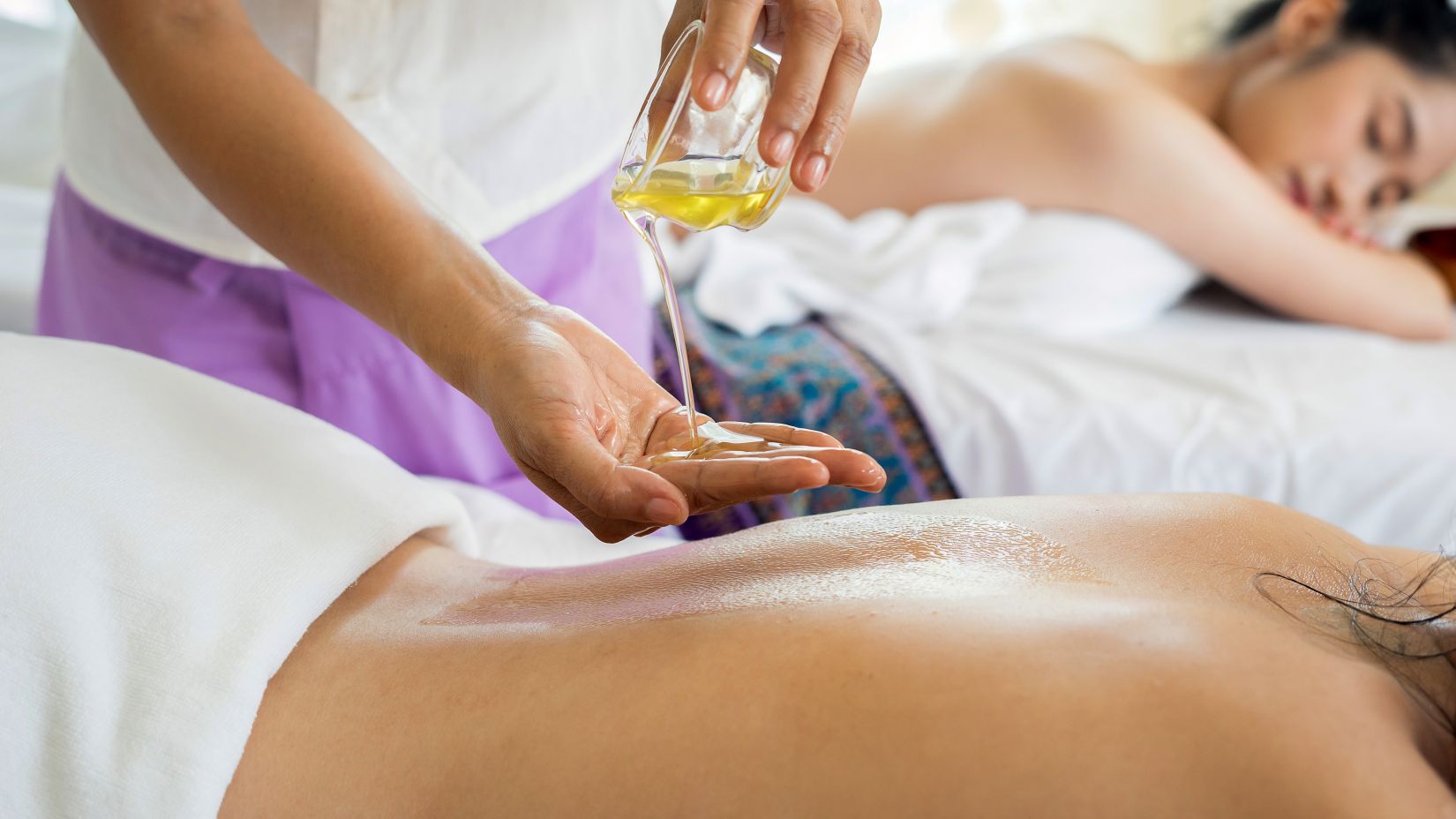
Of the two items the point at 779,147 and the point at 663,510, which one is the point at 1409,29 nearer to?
the point at 779,147

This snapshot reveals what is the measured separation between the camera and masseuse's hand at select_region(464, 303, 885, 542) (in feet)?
2.26

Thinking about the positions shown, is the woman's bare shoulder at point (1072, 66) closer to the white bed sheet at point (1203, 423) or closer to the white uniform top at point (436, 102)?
the white bed sheet at point (1203, 423)

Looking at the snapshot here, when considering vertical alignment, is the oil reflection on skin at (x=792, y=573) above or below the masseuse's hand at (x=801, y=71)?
below

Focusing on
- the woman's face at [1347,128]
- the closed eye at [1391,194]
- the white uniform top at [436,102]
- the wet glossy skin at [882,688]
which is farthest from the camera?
the closed eye at [1391,194]

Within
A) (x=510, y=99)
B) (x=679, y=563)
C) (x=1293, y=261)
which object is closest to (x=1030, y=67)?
(x=1293, y=261)

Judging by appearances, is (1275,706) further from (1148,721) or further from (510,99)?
(510,99)

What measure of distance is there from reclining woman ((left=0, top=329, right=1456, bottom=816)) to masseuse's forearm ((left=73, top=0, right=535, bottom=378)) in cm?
14

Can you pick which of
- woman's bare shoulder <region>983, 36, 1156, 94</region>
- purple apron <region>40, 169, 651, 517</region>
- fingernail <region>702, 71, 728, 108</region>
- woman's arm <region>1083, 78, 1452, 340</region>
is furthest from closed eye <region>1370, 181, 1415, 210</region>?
fingernail <region>702, 71, 728, 108</region>

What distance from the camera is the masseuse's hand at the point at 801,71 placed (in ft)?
2.29

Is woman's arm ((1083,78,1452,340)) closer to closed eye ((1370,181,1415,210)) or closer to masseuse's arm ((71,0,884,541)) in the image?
closed eye ((1370,181,1415,210))

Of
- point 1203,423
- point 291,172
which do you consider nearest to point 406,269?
point 291,172

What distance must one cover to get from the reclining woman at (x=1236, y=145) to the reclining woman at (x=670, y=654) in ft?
3.43

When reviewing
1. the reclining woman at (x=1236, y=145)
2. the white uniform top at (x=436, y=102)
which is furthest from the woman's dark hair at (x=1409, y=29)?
the white uniform top at (x=436, y=102)

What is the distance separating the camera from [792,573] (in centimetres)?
75
